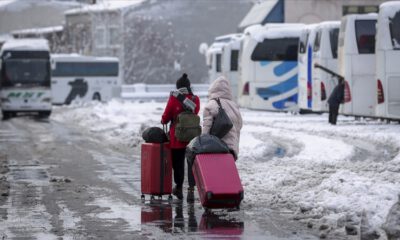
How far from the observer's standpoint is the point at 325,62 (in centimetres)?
3784

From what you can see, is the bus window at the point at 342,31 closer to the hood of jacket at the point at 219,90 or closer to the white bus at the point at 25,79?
the white bus at the point at 25,79

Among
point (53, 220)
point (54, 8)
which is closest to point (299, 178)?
point (53, 220)

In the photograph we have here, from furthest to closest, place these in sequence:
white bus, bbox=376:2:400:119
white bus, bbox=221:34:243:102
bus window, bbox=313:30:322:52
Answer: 1. white bus, bbox=221:34:243:102
2. bus window, bbox=313:30:322:52
3. white bus, bbox=376:2:400:119

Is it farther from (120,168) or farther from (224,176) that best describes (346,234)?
(120,168)

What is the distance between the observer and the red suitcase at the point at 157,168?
49.2ft

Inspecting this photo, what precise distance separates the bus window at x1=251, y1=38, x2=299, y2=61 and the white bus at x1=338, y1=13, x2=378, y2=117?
31.3ft

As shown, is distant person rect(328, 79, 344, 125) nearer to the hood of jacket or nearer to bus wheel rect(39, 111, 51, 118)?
the hood of jacket

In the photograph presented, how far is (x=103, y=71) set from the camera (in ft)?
236

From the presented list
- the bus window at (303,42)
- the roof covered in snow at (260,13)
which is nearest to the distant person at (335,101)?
the bus window at (303,42)

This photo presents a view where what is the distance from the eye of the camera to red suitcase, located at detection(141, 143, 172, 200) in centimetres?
1500

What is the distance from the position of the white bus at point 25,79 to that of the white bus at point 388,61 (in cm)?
2195

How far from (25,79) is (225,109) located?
35.7m

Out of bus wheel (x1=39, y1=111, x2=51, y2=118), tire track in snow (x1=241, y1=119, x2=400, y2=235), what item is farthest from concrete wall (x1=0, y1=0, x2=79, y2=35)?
tire track in snow (x1=241, y1=119, x2=400, y2=235)

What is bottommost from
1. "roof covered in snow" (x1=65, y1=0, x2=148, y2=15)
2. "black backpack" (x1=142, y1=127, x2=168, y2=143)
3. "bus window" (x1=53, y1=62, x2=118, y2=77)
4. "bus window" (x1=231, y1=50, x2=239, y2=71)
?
"bus window" (x1=53, y1=62, x2=118, y2=77)
